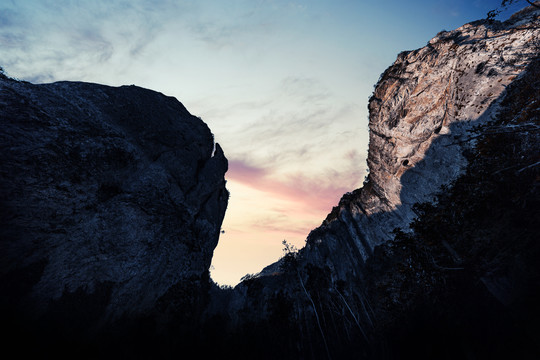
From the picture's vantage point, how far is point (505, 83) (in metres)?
19.8

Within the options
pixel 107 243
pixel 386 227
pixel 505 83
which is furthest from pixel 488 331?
pixel 107 243

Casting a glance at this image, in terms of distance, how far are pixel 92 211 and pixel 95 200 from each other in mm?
1318

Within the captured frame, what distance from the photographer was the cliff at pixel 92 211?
18766mm

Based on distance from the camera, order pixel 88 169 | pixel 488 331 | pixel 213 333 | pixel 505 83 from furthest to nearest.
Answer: pixel 213 333
pixel 88 169
pixel 505 83
pixel 488 331

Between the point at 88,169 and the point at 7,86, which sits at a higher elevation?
the point at 7,86

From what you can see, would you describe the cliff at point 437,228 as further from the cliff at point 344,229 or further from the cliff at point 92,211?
the cliff at point 92,211

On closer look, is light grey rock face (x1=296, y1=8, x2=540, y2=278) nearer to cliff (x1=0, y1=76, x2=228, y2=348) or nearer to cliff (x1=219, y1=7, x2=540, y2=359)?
cliff (x1=219, y1=7, x2=540, y2=359)

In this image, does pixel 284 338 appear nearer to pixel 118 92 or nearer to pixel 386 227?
pixel 386 227

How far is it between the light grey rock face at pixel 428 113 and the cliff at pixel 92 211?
3050 centimetres

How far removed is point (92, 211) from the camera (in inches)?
927

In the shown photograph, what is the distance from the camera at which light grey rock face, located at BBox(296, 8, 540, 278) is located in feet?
68.9

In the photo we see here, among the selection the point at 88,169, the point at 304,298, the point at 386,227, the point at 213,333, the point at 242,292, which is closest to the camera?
the point at 88,169

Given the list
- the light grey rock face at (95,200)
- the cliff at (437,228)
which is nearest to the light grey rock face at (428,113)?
the cliff at (437,228)

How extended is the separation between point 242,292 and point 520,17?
198 feet
